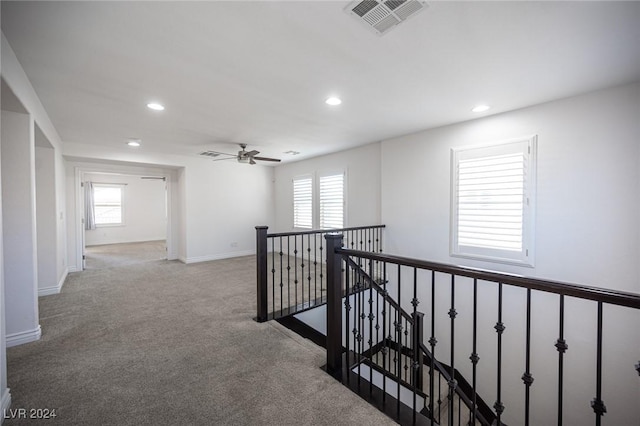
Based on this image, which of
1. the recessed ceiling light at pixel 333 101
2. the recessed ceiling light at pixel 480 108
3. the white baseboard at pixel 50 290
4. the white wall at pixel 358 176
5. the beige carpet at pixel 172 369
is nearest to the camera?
the beige carpet at pixel 172 369

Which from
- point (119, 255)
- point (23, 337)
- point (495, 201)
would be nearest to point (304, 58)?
point (495, 201)

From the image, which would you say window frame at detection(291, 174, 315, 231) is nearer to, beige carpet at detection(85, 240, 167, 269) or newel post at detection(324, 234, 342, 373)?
beige carpet at detection(85, 240, 167, 269)

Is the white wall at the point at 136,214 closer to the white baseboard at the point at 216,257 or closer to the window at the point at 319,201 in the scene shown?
the white baseboard at the point at 216,257

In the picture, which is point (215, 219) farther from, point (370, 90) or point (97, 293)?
point (370, 90)

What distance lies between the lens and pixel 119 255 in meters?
7.25

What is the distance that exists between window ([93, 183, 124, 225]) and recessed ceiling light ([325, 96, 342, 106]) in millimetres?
9372

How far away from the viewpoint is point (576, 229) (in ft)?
9.70

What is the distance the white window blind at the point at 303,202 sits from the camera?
6.62m

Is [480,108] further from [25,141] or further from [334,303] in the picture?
[25,141]

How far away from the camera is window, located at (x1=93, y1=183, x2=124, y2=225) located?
906 centimetres

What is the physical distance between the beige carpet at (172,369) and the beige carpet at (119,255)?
2.62 m

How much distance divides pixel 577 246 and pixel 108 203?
1177 centimetres

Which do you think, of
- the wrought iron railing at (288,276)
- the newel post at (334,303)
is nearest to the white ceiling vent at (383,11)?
the newel post at (334,303)

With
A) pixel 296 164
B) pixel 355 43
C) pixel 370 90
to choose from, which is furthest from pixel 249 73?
pixel 296 164
